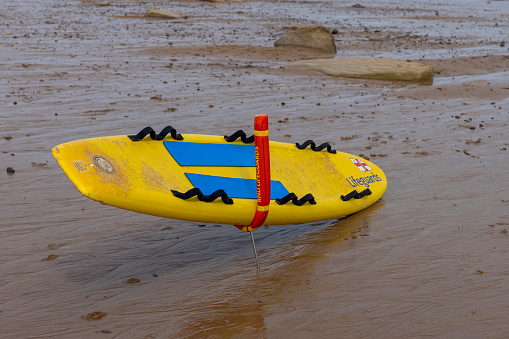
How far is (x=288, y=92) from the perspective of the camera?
10.7 m

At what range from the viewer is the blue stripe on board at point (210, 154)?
4.60 meters

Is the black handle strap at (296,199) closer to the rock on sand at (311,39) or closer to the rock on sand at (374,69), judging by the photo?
the rock on sand at (374,69)

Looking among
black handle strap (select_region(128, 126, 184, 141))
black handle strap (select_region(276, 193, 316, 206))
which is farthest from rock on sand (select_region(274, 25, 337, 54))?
black handle strap (select_region(128, 126, 184, 141))

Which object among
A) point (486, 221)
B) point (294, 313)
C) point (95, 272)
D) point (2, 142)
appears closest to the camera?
point (294, 313)

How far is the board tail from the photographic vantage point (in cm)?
407

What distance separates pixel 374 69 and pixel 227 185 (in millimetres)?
8593

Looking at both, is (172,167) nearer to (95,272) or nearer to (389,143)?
(95,272)

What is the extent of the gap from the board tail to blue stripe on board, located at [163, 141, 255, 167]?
66 centimetres

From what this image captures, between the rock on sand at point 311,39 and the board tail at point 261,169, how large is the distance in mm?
12396

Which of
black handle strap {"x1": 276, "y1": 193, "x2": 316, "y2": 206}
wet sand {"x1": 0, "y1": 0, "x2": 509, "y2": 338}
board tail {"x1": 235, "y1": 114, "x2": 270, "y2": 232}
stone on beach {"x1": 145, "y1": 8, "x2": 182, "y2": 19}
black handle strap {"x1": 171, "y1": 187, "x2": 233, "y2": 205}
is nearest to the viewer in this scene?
wet sand {"x1": 0, "y1": 0, "x2": 509, "y2": 338}

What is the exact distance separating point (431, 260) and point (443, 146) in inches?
131

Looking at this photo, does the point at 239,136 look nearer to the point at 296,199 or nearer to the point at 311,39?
the point at 296,199

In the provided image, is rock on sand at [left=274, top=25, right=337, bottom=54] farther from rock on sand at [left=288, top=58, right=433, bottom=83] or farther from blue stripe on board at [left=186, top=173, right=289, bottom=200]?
blue stripe on board at [left=186, top=173, right=289, bottom=200]

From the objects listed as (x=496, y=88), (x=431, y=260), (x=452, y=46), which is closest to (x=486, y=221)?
(x=431, y=260)
